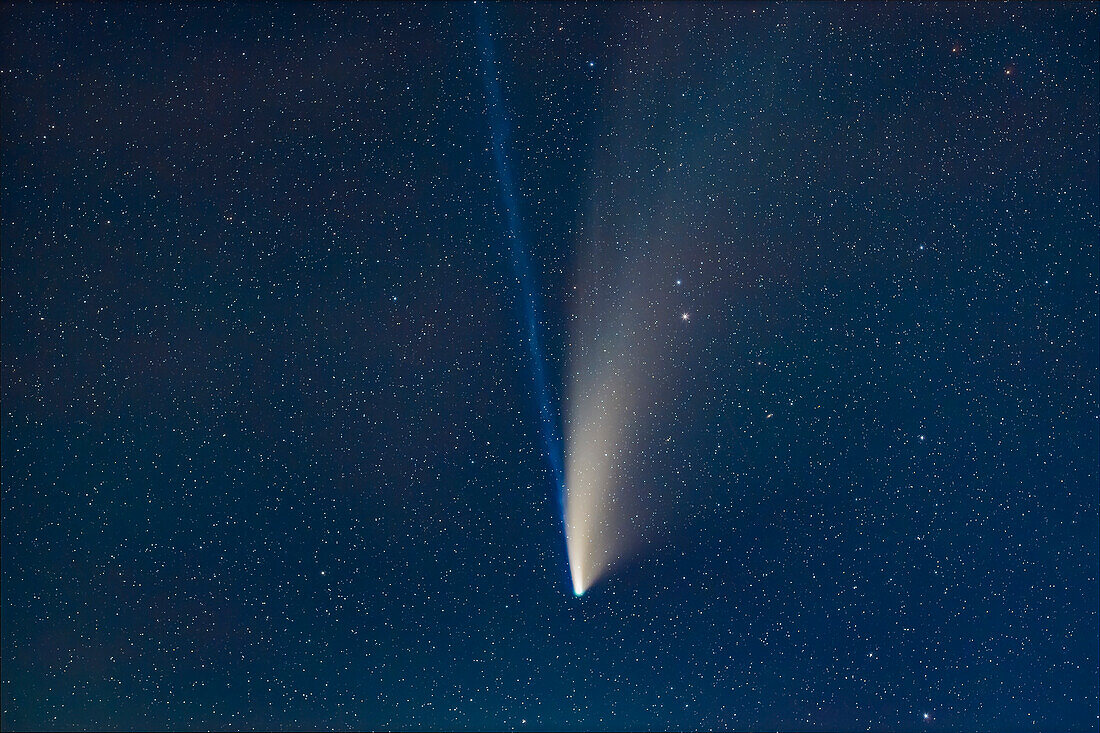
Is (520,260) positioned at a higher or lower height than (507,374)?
higher

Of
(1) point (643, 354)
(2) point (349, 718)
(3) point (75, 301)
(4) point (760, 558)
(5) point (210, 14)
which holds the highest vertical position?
(5) point (210, 14)

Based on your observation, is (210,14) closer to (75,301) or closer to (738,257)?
(75,301)

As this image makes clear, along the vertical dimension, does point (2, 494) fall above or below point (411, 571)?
above

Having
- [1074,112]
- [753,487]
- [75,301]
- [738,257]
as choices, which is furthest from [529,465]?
[1074,112]
